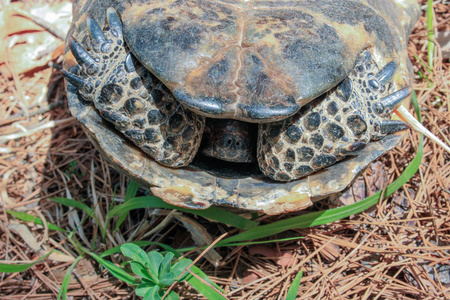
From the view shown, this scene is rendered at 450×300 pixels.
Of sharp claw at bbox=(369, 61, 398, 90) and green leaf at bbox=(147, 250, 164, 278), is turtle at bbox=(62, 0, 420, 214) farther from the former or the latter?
green leaf at bbox=(147, 250, 164, 278)

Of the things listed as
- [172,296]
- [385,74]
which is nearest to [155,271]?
[172,296]

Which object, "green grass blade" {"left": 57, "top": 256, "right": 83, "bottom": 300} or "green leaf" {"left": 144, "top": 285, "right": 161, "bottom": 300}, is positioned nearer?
"green leaf" {"left": 144, "top": 285, "right": 161, "bottom": 300}

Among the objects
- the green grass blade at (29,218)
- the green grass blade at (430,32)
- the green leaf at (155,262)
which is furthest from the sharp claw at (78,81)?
the green grass blade at (430,32)

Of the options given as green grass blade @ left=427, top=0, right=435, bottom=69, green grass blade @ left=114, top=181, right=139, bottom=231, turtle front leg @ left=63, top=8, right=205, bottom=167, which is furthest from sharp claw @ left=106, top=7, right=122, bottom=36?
green grass blade @ left=427, top=0, right=435, bottom=69

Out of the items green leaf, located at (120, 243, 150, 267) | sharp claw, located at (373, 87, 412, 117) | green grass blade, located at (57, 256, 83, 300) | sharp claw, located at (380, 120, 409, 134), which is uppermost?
sharp claw, located at (373, 87, 412, 117)

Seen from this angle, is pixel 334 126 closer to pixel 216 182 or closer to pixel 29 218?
pixel 216 182

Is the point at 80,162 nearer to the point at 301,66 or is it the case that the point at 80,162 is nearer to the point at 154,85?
the point at 154,85

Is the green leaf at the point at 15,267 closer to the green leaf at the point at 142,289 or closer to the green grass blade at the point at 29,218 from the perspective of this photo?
the green grass blade at the point at 29,218
